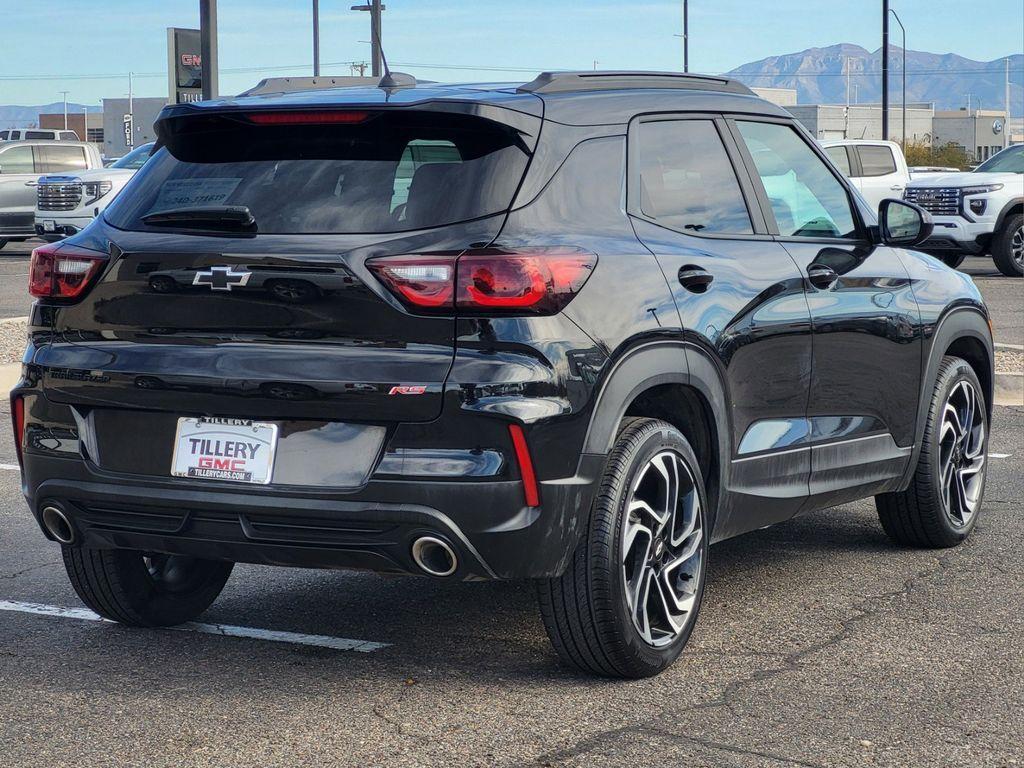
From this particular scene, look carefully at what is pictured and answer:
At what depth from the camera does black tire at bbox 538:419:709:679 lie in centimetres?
436

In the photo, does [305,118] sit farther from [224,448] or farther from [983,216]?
[983,216]

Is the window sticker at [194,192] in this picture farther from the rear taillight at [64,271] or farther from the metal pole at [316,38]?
the metal pole at [316,38]

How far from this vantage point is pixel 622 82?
5016 mm

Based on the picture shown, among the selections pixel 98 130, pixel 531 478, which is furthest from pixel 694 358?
pixel 98 130

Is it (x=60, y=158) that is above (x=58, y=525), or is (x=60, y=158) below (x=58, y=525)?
above

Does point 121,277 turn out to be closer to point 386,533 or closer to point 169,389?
point 169,389

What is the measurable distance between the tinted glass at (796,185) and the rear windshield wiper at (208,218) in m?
1.86

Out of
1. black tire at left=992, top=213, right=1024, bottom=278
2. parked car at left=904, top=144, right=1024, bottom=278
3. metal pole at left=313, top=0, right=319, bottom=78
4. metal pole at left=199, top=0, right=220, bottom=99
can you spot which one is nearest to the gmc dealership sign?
metal pole at left=199, top=0, right=220, bottom=99

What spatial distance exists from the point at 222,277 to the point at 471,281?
0.71m

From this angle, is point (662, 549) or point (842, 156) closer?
point (662, 549)

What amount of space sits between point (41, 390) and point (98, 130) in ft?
508

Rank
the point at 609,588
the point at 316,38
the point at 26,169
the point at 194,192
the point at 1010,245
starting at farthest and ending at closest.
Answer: the point at 316,38, the point at 26,169, the point at 1010,245, the point at 194,192, the point at 609,588

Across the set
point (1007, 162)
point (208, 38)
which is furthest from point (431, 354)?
point (1007, 162)

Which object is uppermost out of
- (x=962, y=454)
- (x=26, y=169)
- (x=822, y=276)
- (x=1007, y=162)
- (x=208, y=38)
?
(x=208, y=38)
